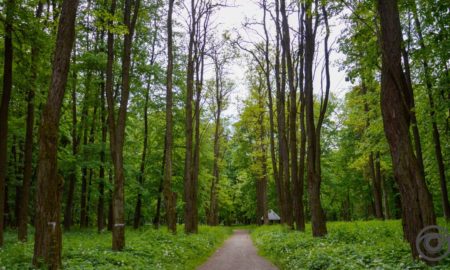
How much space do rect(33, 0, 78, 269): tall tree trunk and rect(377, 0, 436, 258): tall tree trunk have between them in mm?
6185

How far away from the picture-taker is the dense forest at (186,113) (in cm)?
755

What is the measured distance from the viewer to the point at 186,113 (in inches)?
784

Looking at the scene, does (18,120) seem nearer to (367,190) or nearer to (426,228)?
(426,228)

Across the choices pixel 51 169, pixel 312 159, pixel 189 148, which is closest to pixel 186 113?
pixel 189 148

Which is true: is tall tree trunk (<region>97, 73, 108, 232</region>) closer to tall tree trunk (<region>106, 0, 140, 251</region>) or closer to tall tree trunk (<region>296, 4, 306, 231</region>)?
tall tree trunk (<region>106, 0, 140, 251</region>)

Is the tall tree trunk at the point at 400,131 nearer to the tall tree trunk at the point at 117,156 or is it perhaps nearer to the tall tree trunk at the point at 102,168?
the tall tree trunk at the point at 117,156

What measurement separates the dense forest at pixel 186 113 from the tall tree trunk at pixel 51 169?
0.02 m

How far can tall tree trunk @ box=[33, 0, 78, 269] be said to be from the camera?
726 centimetres

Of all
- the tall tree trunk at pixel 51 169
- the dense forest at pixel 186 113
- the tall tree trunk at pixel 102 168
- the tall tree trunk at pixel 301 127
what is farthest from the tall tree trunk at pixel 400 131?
the tall tree trunk at pixel 102 168

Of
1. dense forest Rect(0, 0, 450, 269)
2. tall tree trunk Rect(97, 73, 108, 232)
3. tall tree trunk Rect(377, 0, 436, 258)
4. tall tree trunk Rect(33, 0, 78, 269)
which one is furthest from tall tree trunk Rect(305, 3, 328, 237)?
tall tree trunk Rect(97, 73, 108, 232)

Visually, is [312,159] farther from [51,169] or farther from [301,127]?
[51,169]

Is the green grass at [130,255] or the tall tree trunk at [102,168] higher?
the tall tree trunk at [102,168]

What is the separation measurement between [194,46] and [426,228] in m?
16.5

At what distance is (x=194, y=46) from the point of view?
21.2 metres
